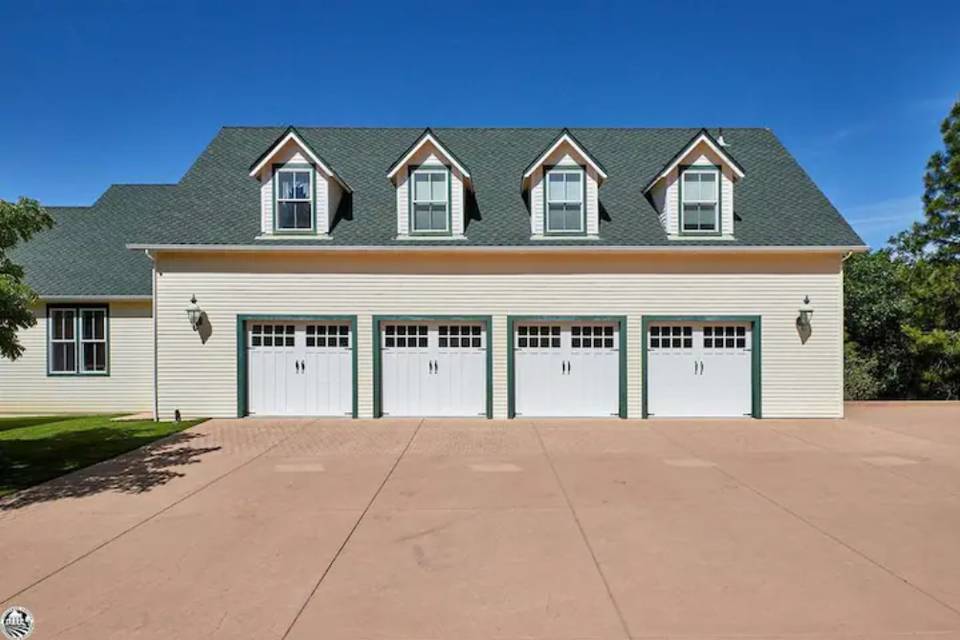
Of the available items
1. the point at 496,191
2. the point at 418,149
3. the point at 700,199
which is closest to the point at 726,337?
the point at 700,199

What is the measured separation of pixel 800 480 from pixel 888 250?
69.3ft

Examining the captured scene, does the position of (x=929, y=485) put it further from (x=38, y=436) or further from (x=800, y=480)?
(x=38, y=436)

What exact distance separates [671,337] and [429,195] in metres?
7.47

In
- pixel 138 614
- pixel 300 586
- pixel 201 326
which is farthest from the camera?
pixel 201 326

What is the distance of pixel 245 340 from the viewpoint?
12.9m

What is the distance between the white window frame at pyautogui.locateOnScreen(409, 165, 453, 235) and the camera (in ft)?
43.0

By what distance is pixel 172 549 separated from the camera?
527 centimetres

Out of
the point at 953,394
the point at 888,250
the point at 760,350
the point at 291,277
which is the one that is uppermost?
the point at 888,250

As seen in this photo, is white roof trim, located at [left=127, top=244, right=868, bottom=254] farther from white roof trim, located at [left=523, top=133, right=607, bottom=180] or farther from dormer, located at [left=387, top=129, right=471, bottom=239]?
white roof trim, located at [left=523, top=133, right=607, bottom=180]

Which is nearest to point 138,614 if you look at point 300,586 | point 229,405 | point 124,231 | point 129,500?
point 300,586

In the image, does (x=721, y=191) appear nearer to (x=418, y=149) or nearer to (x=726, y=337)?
(x=726, y=337)

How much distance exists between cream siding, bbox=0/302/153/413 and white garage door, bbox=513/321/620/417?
1132 cm

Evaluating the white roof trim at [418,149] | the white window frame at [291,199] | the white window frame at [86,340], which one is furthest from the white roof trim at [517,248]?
the white window frame at [86,340]

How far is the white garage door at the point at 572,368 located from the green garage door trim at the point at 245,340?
4243 mm
